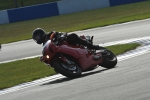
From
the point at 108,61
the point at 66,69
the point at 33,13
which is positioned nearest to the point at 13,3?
the point at 33,13

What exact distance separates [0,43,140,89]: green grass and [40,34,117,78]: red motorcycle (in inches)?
54.2

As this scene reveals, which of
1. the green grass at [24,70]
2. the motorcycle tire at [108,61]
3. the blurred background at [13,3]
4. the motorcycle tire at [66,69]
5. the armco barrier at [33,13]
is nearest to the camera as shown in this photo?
the motorcycle tire at [66,69]

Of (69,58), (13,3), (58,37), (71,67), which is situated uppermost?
(58,37)

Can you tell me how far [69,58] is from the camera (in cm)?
1081

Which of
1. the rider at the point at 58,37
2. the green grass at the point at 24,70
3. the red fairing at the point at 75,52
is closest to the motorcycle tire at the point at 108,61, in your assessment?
the red fairing at the point at 75,52


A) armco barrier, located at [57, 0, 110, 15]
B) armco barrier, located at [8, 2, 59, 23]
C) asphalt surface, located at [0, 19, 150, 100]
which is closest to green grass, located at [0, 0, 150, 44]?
armco barrier, located at [8, 2, 59, 23]

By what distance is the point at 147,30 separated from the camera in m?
A: 18.9

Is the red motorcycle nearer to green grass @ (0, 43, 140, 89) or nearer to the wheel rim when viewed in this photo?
the wheel rim

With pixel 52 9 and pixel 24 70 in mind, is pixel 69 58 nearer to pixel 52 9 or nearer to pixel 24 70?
pixel 24 70

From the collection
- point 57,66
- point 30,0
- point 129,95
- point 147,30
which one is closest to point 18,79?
point 57,66

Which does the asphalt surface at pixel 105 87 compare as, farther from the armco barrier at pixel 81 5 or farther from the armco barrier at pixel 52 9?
the armco barrier at pixel 81 5

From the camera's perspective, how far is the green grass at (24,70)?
1204 centimetres

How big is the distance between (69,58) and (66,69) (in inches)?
17.3

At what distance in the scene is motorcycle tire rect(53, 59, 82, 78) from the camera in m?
10.4
